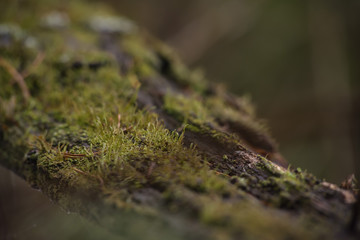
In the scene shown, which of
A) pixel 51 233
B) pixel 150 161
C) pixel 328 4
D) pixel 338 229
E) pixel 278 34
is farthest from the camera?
pixel 278 34

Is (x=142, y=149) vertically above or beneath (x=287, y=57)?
beneath

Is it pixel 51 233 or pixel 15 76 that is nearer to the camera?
pixel 15 76

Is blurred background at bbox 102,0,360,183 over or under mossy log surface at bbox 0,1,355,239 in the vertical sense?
over

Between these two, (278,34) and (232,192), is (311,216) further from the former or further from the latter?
(278,34)

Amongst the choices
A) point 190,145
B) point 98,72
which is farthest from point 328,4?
point 190,145

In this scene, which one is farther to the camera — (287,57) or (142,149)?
(287,57)

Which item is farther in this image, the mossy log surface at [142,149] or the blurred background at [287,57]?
the blurred background at [287,57]

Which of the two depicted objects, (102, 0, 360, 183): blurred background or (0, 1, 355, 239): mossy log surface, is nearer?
(0, 1, 355, 239): mossy log surface

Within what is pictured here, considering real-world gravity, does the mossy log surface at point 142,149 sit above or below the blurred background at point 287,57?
below
